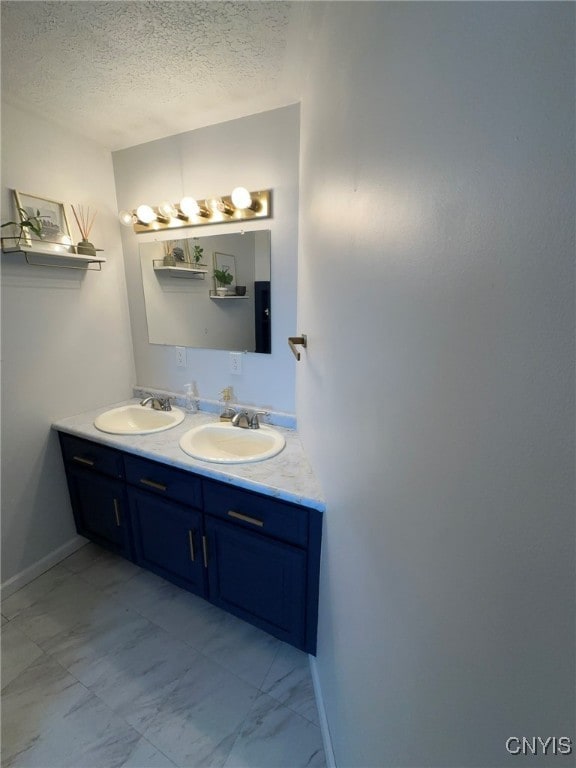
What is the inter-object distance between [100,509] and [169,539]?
519 millimetres

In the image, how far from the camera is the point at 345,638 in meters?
0.73

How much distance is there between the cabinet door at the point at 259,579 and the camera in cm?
111

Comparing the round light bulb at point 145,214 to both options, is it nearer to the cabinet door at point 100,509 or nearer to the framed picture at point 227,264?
the framed picture at point 227,264

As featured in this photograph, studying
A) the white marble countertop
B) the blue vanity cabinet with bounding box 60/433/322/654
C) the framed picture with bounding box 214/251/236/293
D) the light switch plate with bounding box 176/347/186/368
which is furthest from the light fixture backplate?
the blue vanity cabinet with bounding box 60/433/322/654

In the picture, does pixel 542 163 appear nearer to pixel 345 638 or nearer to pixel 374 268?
pixel 374 268

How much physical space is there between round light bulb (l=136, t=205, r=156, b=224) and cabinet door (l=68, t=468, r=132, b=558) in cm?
140

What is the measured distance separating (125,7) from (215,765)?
2429mm

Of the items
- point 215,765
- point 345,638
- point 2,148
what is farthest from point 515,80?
point 2,148

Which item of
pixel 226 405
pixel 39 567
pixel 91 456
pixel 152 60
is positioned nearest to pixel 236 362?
pixel 226 405

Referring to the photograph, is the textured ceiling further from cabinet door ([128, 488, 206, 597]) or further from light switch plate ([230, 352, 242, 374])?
cabinet door ([128, 488, 206, 597])

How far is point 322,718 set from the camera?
3.43ft

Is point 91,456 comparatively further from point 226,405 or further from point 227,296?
point 227,296

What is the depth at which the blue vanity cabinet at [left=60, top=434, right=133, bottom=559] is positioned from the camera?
1.51 meters

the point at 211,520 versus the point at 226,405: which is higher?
the point at 226,405
